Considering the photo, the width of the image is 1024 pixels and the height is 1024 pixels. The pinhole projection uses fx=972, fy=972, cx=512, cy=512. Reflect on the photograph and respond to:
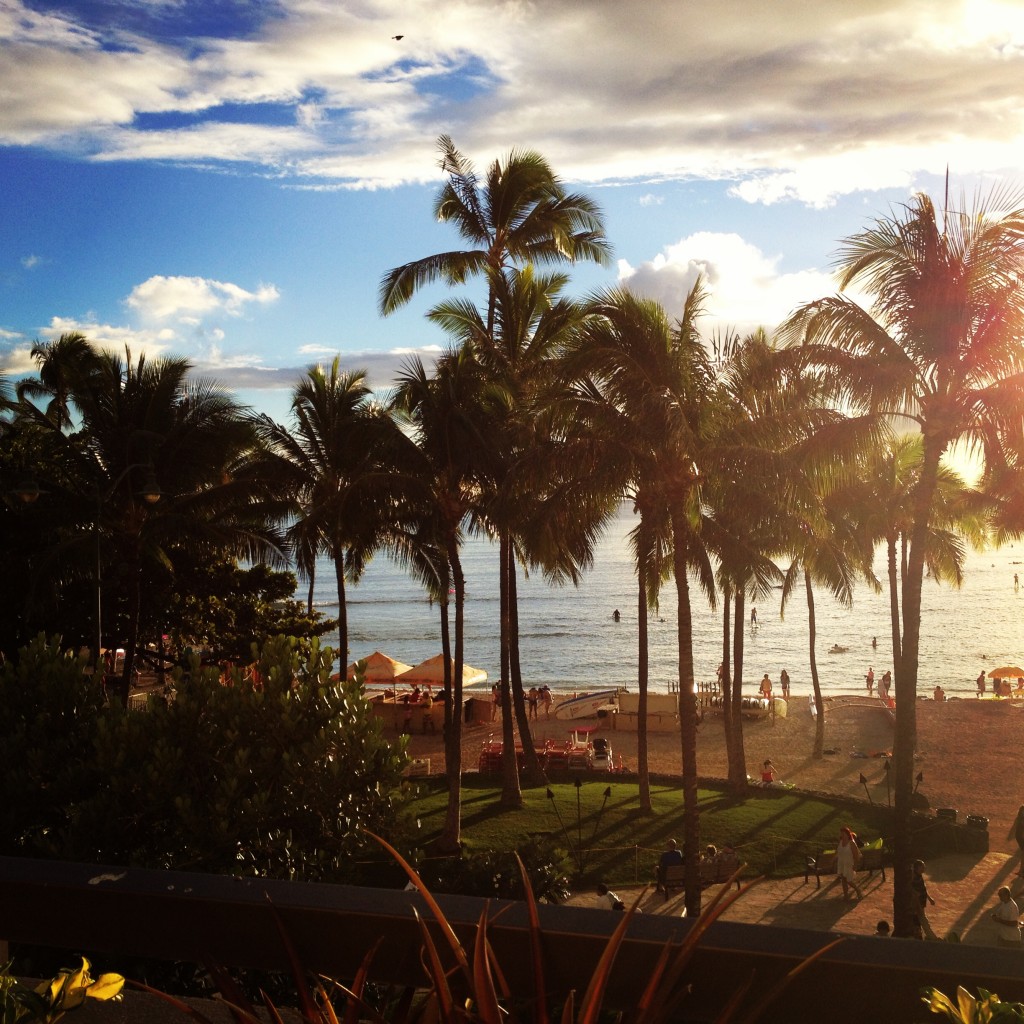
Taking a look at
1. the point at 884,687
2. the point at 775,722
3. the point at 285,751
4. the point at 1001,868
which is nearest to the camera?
the point at 285,751

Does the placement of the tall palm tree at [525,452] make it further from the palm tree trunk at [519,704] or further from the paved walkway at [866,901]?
the paved walkway at [866,901]

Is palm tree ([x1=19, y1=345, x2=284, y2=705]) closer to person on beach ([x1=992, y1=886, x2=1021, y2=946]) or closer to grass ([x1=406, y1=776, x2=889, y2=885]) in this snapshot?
grass ([x1=406, y1=776, x2=889, y2=885])

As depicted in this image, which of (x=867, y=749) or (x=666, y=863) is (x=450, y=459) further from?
(x=867, y=749)

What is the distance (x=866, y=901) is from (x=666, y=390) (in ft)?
28.5

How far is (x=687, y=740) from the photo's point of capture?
1395cm

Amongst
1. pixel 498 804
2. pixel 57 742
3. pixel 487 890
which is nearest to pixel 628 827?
pixel 498 804

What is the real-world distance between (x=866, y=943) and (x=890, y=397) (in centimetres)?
1163

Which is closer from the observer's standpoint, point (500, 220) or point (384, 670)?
point (500, 220)

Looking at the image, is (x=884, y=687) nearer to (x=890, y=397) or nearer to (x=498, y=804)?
(x=498, y=804)

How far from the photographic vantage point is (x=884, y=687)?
133ft

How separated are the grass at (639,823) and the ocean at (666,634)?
1999cm

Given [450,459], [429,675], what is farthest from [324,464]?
[429,675]

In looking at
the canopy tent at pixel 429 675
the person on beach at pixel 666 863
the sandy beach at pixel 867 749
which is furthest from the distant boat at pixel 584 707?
the person on beach at pixel 666 863

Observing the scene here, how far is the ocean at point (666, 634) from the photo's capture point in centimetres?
6184
